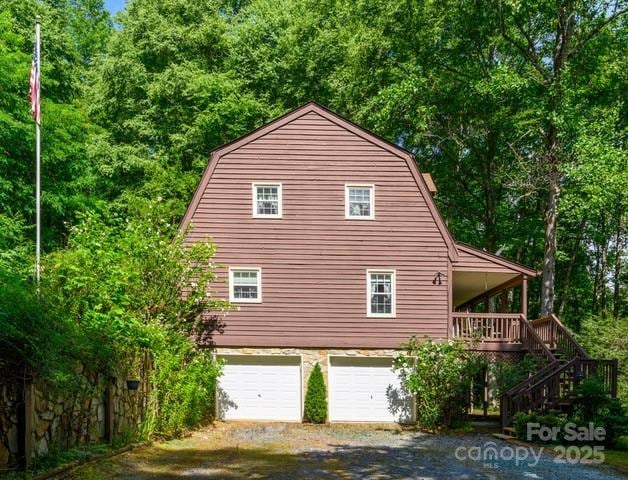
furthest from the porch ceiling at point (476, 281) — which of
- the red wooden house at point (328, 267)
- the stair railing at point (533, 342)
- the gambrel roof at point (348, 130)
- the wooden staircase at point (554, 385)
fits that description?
the wooden staircase at point (554, 385)

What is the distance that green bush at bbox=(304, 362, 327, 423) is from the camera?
17172 mm

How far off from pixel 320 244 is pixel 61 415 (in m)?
10.1

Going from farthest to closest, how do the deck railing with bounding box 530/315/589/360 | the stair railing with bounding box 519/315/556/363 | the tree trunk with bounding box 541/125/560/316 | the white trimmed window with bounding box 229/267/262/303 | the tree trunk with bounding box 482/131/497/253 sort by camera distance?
1. the tree trunk with bounding box 482/131/497/253
2. the tree trunk with bounding box 541/125/560/316
3. the white trimmed window with bounding box 229/267/262/303
4. the stair railing with bounding box 519/315/556/363
5. the deck railing with bounding box 530/315/589/360

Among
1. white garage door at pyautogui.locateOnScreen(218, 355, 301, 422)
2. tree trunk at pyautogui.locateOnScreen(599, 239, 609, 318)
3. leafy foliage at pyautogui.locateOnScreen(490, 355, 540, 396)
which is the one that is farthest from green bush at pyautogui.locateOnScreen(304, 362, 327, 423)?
tree trunk at pyautogui.locateOnScreen(599, 239, 609, 318)

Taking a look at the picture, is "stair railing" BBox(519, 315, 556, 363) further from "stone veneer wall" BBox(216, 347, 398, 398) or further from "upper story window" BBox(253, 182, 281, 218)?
"upper story window" BBox(253, 182, 281, 218)

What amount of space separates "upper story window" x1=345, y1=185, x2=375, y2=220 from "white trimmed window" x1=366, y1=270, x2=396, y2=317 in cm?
163

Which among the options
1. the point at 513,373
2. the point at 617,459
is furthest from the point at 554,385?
the point at 617,459

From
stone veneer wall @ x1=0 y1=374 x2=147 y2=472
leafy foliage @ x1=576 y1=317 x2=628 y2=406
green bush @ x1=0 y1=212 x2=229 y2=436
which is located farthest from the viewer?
leafy foliage @ x1=576 y1=317 x2=628 y2=406

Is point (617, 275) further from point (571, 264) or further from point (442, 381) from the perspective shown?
point (442, 381)

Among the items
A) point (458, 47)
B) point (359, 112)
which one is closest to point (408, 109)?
point (359, 112)

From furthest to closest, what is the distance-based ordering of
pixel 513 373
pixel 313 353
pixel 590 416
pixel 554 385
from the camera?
Answer: pixel 313 353
pixel 513 373
pixel 554 385
pixel 590 416

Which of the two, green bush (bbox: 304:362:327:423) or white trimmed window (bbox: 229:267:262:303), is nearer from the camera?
green bush (bbox: 304:362:327:423)

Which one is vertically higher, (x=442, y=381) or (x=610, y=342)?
(x=610, y=342)

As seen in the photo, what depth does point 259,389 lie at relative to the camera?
58.3ft
